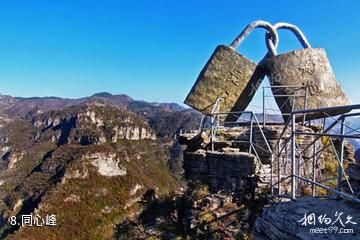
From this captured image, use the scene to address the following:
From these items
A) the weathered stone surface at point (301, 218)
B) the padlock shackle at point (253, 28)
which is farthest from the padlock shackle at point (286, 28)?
the weathered stone surface at point (301, 218)

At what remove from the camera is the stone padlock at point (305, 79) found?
34.9 feet

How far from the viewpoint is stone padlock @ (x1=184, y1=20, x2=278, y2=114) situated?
10867 millimetres

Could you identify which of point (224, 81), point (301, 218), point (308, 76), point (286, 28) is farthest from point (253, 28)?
point (301, 218)

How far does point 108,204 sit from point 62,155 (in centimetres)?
5738

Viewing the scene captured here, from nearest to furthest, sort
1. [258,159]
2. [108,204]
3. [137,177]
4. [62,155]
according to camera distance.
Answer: [258,159] < [108,204] < [137,177] < [62,155]

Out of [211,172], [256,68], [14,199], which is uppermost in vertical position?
[256,68]

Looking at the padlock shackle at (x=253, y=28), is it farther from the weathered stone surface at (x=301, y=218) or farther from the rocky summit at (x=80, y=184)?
the rocky summit at (x=80, y=184)

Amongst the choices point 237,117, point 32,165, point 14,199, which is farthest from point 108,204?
point 237,117

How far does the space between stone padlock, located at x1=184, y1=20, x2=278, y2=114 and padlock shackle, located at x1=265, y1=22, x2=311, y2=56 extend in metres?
0.58

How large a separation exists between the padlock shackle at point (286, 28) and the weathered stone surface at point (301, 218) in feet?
21.4

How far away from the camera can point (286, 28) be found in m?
11.8

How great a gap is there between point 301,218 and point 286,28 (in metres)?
8.51

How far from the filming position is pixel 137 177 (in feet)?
496

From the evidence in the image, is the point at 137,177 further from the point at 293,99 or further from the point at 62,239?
the point at 293,99
